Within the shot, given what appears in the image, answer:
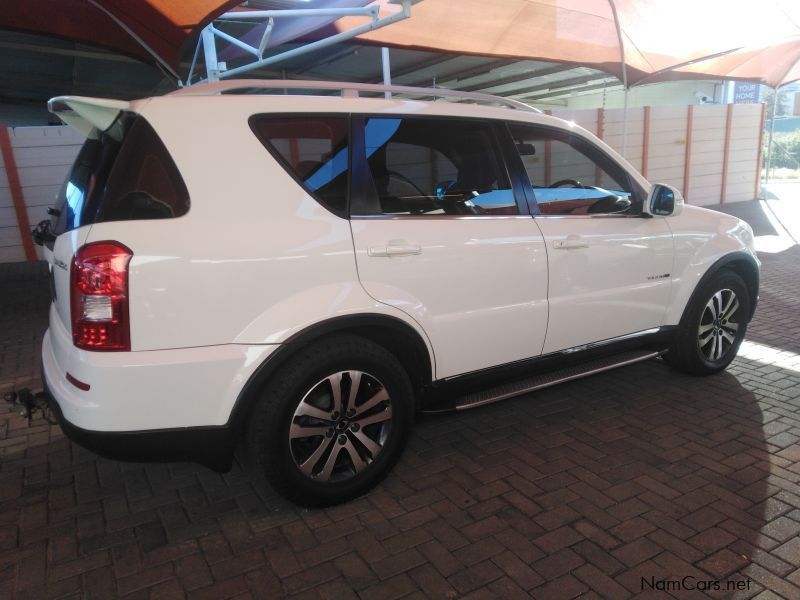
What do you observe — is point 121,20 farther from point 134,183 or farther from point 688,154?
point 688,154

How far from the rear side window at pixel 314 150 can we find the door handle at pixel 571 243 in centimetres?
126

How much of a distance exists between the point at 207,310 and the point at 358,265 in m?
0.68

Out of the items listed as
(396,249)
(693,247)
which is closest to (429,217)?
(396,249)

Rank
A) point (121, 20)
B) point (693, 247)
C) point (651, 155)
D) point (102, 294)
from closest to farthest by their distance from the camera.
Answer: point (102, 294)
point (693, 247)
point (121, 20)
point (651, 155)

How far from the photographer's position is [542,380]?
133 inches

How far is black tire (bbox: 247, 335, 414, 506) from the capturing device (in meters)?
2.51

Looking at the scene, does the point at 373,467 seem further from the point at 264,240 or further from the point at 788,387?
the point at 788,387

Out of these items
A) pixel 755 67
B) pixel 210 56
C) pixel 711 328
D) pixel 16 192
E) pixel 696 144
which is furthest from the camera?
pixel 696 144

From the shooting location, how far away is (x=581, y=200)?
3.52 m

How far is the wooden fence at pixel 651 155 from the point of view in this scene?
8414 millimetres

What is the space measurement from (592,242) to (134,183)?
240cm

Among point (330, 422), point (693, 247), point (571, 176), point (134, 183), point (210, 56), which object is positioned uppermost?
→ point (210, 56)

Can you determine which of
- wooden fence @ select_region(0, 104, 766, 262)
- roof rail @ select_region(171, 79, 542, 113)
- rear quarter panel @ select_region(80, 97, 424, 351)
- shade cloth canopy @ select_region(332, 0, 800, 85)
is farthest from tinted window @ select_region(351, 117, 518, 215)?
wooden fence @ select_region(0, 104, 766, 262)

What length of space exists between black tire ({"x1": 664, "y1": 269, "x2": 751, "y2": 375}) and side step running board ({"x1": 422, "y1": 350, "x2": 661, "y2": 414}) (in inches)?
13.2
